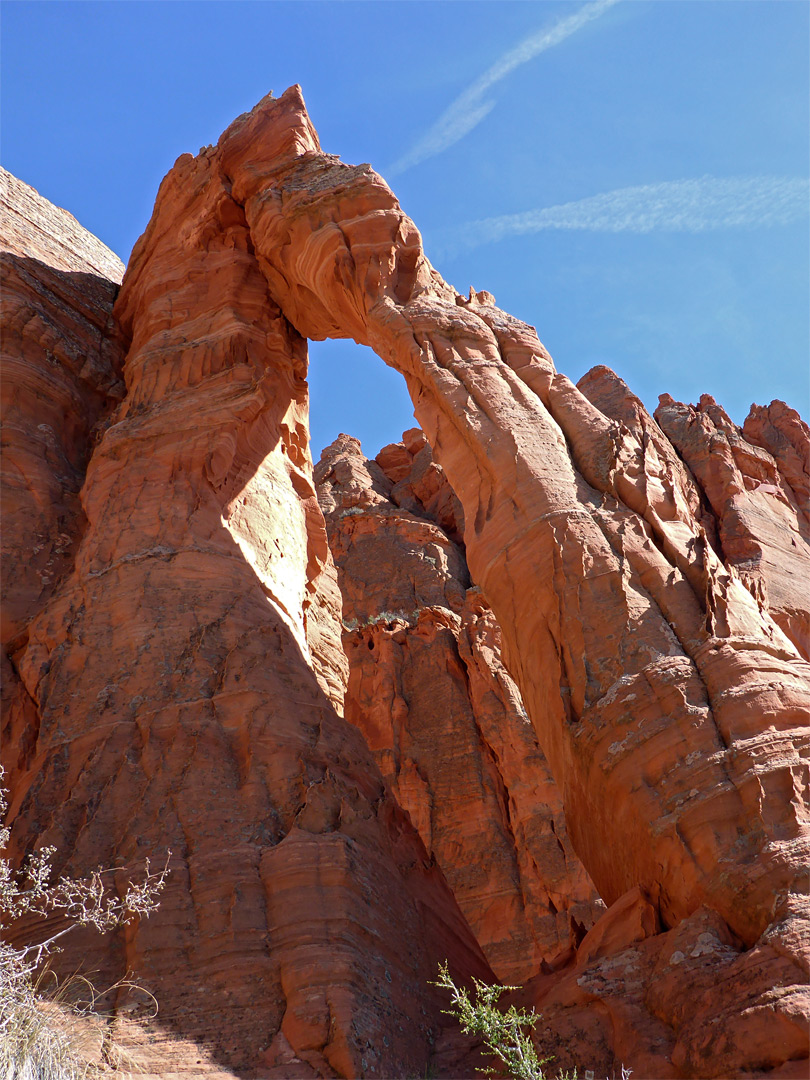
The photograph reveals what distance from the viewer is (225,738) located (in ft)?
35.5

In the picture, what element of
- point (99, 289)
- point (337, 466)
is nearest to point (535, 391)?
point (99, 289)

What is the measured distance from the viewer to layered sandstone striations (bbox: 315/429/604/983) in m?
20.6

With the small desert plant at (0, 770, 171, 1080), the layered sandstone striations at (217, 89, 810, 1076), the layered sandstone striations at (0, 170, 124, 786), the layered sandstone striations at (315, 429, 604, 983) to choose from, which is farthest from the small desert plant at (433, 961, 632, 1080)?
the layered sandstone striations at (315, 429, 604, 983)

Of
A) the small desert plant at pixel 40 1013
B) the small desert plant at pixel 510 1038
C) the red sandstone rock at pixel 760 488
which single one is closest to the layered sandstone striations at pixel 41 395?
the small desert plant at pixel 40 1013

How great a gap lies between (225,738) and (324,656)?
4.23 metres

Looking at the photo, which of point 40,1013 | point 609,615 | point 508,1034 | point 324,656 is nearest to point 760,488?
point 324,656

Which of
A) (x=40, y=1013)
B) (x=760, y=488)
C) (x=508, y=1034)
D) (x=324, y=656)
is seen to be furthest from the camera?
(x=760, y=488)

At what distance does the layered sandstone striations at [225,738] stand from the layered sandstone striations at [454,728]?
7.64 meters

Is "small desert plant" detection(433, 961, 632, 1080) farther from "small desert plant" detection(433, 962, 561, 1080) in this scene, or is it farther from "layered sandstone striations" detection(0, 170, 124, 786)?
"layered sandstone striations" detection(0, 170, 124, 786)

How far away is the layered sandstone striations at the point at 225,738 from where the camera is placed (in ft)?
28.0

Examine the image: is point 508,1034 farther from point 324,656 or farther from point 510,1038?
point 324,656

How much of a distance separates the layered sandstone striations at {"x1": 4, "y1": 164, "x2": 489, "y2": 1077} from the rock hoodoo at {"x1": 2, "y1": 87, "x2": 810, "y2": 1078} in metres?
0.04

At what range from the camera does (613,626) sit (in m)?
9.92

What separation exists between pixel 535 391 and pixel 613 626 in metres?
4.12
